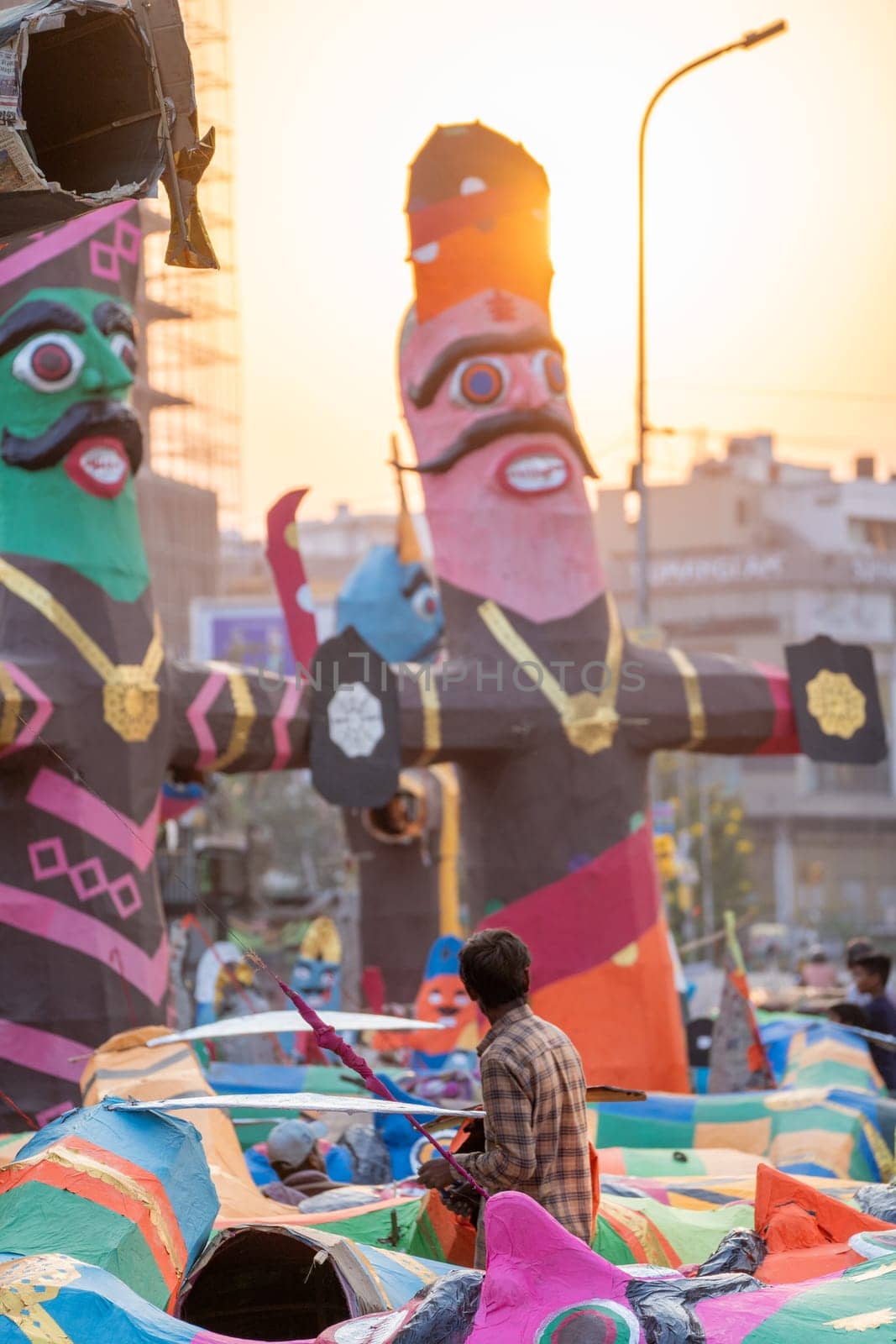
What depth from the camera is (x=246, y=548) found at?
198ft

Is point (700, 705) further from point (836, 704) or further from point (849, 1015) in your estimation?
point (849, 1015)

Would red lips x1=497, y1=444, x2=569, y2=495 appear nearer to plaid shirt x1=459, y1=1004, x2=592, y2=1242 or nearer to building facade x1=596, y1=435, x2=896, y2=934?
plaid shirt x1=459, y1=1004, x2=592, y2=1242

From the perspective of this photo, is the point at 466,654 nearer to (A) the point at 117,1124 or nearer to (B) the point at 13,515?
(B) the point at 13,515

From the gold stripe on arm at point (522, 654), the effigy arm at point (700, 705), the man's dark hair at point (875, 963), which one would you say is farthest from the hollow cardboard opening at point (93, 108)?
the effigy arm at point (700, 705)

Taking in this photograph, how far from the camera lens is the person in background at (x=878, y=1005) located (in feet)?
28.5

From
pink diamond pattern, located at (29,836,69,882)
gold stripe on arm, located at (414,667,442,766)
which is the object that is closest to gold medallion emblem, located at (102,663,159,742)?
pink diamond pattern, located at (29,836,69,882)

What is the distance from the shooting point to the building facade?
2174 inches

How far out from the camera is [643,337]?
15609 millimetres

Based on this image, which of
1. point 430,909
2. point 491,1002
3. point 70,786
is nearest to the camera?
point 491,1002

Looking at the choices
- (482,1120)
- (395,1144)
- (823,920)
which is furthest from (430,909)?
(823,920)

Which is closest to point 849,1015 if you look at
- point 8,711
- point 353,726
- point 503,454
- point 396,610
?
point 353,726

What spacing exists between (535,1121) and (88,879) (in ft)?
16.3

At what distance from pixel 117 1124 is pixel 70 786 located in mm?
4402

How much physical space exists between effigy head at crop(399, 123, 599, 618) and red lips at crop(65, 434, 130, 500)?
2.11 meters
